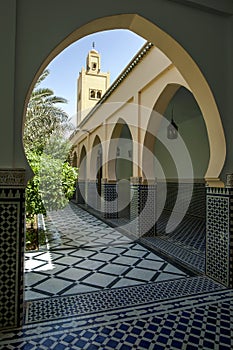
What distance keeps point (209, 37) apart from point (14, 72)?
1.64 m

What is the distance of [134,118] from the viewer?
14.5 ft

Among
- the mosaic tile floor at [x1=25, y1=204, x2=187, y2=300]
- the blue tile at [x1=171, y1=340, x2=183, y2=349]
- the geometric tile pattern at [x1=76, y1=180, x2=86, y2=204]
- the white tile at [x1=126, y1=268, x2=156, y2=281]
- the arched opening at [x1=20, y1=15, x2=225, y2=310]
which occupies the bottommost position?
the mosaic tile floor at [x1=25, y1=204, x2=187, y2=300]

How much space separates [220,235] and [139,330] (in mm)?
1121

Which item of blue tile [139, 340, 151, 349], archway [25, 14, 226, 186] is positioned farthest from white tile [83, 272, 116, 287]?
archway [25, 14, 226, 186]

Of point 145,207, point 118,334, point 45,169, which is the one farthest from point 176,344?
point 45,169

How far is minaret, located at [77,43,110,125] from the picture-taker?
13.6 metres

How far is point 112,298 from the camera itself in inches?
78.9

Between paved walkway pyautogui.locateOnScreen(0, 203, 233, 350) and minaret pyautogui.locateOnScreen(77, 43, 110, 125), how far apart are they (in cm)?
1132

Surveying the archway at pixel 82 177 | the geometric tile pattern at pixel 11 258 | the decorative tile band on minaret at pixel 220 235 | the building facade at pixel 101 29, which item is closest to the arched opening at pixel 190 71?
the building facade at pixel 101 29

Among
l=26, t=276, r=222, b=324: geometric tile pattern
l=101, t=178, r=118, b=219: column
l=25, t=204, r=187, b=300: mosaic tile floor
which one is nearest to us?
l=26, t=276, r=222, b=324: geometric tile pattern

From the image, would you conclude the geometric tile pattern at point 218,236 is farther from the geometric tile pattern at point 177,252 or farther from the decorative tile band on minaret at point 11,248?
the decorative tile band on minaret at point 11,248

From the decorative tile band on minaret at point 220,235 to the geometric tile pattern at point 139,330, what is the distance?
1.24ft

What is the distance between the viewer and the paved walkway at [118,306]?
149 cm

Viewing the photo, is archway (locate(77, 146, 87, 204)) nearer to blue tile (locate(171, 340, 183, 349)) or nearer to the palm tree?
the palm tree
